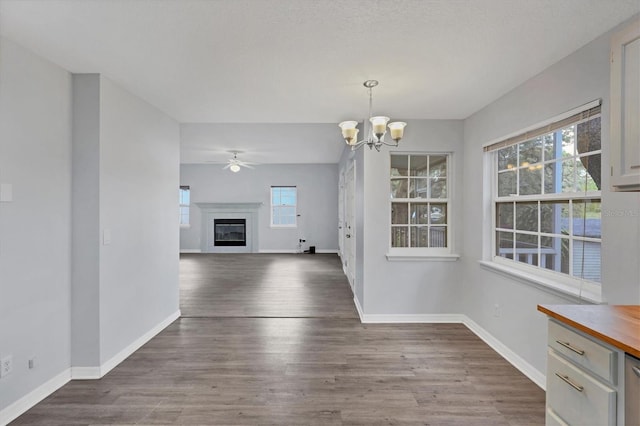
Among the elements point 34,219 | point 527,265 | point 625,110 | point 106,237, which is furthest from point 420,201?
point 34,219

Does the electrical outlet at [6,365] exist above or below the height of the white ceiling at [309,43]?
below

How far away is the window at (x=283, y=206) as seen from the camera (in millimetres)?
9445

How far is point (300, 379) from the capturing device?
2496mm

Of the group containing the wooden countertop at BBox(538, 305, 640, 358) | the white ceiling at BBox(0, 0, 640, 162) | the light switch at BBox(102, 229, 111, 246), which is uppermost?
the white ceiling at BBox(0, 0, 640, 162)

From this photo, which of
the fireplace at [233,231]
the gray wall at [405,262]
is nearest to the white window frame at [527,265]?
the gray wall at [405,262]

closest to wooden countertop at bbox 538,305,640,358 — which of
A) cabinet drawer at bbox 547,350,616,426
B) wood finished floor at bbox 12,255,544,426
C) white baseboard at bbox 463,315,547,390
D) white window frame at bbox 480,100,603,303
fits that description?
cabinet drawer at bbox 547,350,616,426

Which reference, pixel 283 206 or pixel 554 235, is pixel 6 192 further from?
pixel 283 206

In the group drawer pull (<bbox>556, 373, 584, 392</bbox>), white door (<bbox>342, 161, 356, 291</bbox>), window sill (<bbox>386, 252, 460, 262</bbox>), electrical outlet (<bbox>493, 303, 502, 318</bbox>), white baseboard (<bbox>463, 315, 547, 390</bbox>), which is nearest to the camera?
drawer pull (<bbox>556, 373, 584, 392</bbox>)

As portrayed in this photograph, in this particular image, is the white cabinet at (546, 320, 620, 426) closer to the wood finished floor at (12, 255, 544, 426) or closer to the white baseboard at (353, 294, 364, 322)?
the wood finished floor at (12, 255, 544, 426)

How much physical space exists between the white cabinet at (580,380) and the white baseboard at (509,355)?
3.38ft

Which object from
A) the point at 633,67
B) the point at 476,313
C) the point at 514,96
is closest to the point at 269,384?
the point at 476,313

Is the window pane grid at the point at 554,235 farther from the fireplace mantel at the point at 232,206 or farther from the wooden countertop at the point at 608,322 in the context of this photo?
the fireplace mantel at the point at 232,206

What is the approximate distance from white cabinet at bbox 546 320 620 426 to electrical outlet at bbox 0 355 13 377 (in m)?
3.14

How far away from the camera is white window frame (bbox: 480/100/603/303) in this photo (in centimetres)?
207
